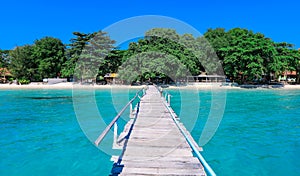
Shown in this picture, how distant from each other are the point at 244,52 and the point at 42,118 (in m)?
31.7

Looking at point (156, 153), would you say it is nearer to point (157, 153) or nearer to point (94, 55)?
point (157, 153)

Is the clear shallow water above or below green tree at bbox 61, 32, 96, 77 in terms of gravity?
below

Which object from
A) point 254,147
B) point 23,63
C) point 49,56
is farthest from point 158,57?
point 254,147

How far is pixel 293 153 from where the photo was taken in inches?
292

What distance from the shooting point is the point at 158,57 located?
126 feet

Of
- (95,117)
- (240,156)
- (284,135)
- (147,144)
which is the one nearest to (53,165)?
(147,144)

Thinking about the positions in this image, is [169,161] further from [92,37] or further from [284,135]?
[92,37]

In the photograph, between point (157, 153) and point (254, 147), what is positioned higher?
point (157, 153)

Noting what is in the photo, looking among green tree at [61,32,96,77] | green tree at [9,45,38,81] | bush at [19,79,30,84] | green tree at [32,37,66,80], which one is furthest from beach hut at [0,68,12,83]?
green tree at [61,32,96,77]

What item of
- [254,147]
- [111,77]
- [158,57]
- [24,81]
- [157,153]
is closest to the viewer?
[157,153]

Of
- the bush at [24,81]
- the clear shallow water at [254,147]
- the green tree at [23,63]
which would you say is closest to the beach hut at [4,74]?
the green tree at [23,63]

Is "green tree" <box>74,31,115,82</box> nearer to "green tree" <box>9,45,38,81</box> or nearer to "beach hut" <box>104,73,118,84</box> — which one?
"beach hut" <box>104,73,118,84</box>

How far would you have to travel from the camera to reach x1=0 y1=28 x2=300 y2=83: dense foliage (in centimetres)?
3689

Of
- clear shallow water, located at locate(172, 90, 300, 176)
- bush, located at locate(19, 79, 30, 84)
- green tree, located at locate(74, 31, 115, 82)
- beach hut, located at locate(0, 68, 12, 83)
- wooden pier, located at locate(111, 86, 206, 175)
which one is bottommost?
clear shallow water, located at locate(172, 90, 300, 176)
